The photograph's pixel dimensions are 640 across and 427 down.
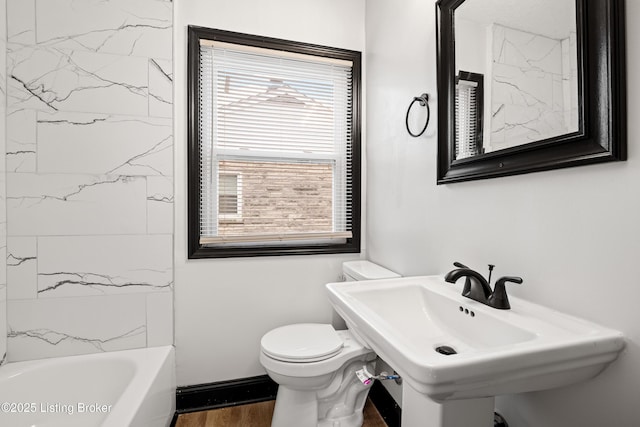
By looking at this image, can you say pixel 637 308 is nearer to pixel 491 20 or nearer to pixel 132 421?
pixel 491 20

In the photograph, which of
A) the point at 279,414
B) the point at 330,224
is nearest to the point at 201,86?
the point at 330,224

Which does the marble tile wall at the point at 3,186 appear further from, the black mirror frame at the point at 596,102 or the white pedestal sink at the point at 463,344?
the black mirror frame at the point at 596,102

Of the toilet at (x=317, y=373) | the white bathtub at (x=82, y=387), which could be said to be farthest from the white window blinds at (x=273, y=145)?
the white bathtub at (x=82, y=387)

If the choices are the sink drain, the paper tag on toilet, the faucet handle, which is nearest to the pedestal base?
the sink drain

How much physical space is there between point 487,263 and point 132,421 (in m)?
1.40

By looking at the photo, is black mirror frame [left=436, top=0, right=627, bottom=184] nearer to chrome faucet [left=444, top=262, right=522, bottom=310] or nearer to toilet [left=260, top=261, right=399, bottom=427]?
chrome faucet [left=444, top=262, right=522, bottom=310]

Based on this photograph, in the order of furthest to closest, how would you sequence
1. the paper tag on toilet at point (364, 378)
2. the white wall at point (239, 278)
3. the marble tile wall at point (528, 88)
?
the white wall at point (239, 278), the paper tag on toilet at point (364, 378), the marble tile wall at point (528, 88)

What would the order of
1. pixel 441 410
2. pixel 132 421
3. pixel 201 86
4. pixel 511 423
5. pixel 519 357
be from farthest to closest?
pixel 201 86
pixel 132 421
pixel 511 423
pixel 441 410
pixel 519 357

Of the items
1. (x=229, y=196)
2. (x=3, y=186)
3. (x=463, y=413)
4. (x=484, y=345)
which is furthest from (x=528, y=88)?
(x=3, y=186)

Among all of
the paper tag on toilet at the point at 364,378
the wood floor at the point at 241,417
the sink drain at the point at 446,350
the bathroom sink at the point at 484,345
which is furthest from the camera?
the wood floor at the point at 241,417

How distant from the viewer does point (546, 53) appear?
0.86 meters

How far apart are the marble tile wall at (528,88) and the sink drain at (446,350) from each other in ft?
2.23

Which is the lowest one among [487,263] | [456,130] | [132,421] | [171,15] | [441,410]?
[132,421]

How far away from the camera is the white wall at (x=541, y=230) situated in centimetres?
68
